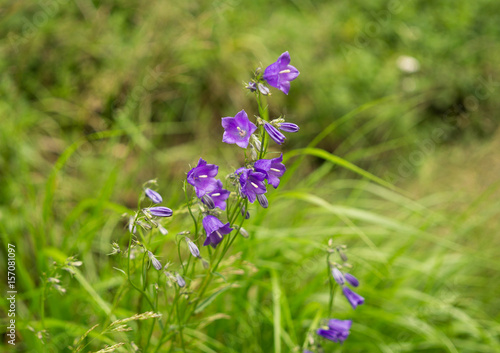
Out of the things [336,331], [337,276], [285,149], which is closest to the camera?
[337,276]

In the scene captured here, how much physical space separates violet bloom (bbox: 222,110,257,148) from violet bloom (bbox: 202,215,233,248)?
0.23 metres

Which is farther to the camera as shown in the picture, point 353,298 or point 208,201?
point 353,298

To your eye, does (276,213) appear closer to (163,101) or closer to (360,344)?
(360,344)

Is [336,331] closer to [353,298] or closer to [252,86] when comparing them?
[353,298]

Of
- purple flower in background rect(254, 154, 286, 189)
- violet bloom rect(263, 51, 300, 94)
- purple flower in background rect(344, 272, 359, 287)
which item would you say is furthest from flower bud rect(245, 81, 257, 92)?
A: purple flower in background rect(344, 272, 359, 287)

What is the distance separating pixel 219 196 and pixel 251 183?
0.10m

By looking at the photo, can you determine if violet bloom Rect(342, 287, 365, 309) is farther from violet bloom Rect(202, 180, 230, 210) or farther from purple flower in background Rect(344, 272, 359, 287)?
violet bloom Rect(202, 180, 230, 210)

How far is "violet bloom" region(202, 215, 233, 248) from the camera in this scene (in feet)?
4.25

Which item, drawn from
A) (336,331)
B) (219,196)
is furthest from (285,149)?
(219,196)

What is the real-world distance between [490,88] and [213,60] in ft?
11.7

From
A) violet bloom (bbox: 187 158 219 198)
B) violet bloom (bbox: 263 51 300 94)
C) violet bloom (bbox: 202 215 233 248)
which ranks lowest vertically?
violet bloom (bbox: 202 215 233 248)

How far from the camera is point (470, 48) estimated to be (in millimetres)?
5852

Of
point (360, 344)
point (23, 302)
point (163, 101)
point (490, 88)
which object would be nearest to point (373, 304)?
A: point (360, 344)

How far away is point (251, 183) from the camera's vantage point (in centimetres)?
129
